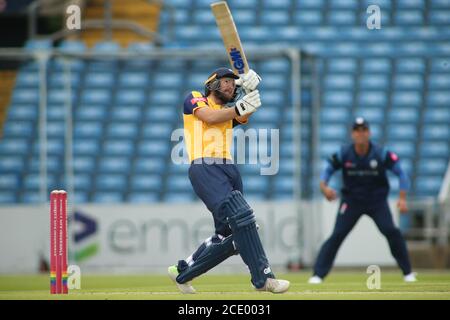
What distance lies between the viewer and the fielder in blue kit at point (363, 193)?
1270 cm

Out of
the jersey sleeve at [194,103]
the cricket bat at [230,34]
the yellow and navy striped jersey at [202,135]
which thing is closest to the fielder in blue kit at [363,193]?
the cricket bat at [230,34]

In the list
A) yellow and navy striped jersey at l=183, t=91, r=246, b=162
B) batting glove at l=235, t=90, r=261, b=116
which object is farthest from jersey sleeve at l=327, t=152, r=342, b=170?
batting glove at l=235, t=90, r=261, b=116

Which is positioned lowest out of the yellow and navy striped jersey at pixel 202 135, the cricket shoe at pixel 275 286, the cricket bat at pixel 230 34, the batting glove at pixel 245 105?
the cricket shoe at pixel 275 286

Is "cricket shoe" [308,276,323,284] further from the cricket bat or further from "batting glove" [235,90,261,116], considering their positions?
"batting glove" [235,90,261,116]

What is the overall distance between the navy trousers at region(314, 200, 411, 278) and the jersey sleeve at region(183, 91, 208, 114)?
3.90m

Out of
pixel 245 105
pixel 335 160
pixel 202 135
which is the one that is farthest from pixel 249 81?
pixel 335 160

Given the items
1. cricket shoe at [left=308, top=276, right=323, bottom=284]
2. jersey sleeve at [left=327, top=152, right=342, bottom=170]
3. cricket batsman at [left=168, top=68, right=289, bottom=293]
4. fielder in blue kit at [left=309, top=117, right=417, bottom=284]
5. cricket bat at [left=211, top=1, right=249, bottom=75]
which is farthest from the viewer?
jersey sleeve at [left=327, top=152, right=342, bottom=170]

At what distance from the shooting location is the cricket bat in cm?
961

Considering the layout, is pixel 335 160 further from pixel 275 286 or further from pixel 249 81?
pixel 275 286

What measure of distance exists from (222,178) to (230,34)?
4.36 ft

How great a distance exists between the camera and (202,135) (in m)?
9.27

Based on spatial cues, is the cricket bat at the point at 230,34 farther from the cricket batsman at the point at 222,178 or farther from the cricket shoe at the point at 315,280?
the cricket shoe at the point at 315,280

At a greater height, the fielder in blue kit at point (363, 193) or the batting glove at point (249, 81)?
the batting glove at point (249, 81)
